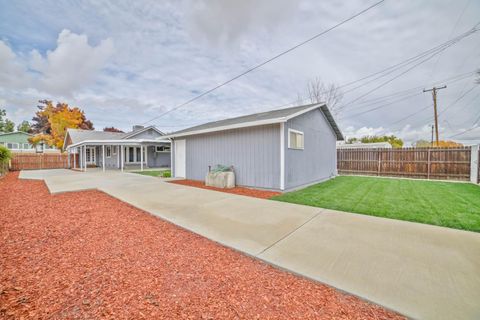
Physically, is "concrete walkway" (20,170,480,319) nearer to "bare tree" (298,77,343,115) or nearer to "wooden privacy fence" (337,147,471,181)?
"wooden privacy fence" (337,147,471,181)

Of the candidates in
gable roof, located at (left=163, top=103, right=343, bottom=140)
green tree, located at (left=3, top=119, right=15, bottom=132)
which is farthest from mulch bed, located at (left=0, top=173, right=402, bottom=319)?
green tree, located at (left=3, top=119, right=15, bottom=132)

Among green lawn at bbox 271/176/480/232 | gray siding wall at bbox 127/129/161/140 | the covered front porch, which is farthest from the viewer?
gray siding wall at bbox 127/129/161/140

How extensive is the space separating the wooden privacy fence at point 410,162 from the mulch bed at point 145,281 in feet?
44.2

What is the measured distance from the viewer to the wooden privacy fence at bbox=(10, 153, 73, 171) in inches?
708

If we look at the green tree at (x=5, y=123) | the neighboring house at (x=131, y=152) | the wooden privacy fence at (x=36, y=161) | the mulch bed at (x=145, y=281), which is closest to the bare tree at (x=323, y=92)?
the neighboring house at (x=131, y=152)

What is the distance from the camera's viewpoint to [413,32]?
28.1 feet

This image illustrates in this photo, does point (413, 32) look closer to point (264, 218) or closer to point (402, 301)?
point (264, 218)

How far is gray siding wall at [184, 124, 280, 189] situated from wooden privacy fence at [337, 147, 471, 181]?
898 cm

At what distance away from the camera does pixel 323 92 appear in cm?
2050

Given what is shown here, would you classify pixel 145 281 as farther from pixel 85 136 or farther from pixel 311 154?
pixel 85 136

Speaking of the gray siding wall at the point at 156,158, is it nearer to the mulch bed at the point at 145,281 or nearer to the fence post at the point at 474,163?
the mulch bed at the point at 145,281

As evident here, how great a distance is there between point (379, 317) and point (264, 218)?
2.76 metres

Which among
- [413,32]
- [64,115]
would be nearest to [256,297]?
[413,32]

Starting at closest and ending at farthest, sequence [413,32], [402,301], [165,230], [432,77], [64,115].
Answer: [402,301], [165,230], [413,32], [432,77], [64,115]
